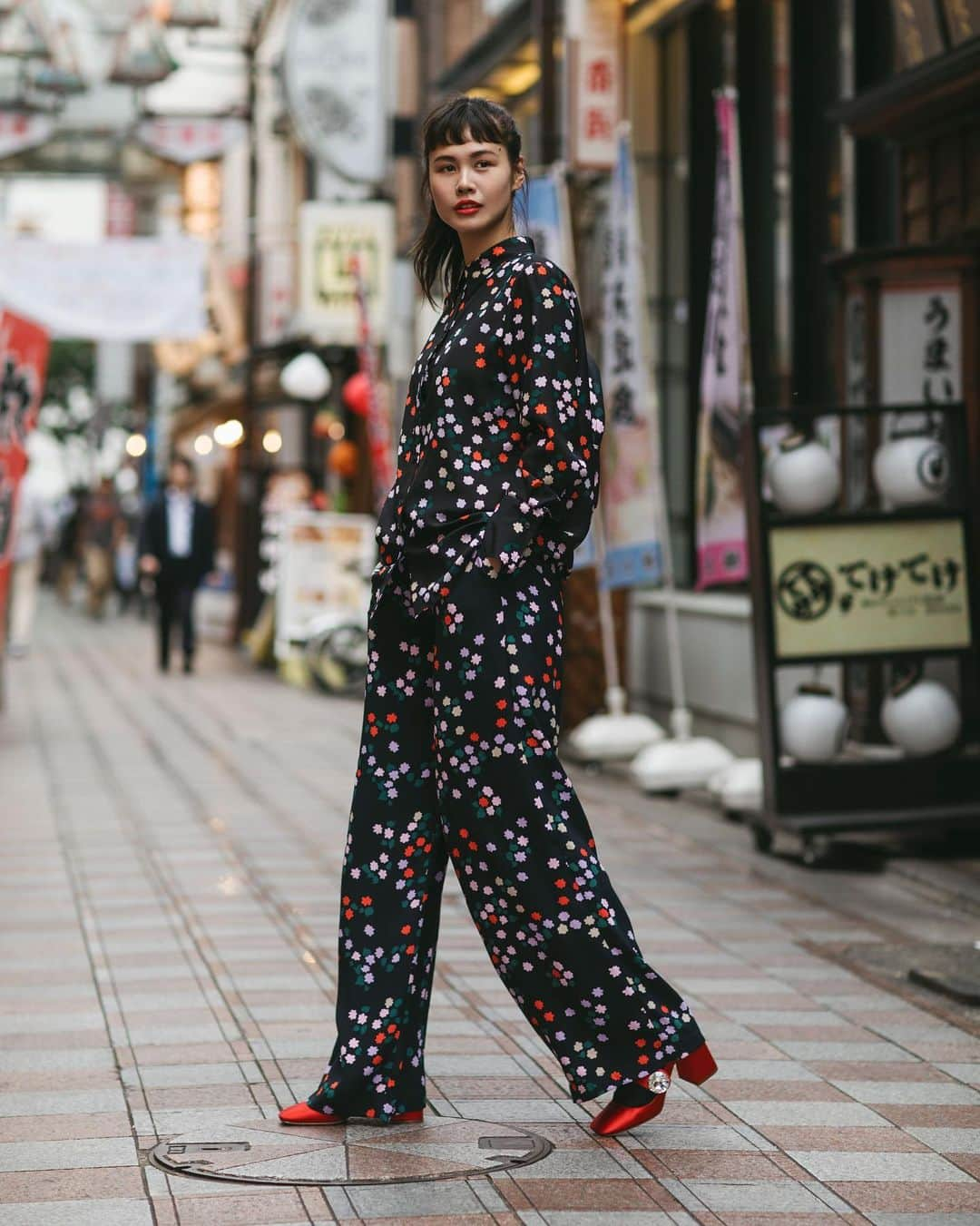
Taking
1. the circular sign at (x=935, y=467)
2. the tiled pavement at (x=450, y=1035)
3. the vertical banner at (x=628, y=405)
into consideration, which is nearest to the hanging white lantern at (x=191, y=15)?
the vertical banner at (x=628, y=405)

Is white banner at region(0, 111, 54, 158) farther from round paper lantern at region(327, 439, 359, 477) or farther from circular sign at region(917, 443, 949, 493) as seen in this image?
circular sign at region(917, 443, 949, 493)

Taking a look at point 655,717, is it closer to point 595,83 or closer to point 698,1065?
point 595,83

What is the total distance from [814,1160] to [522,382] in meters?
1.53

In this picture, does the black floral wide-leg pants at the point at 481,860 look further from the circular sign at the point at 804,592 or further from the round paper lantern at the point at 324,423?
the round paper lantern at the point at 324,423

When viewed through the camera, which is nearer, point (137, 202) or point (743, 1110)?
point (743, 1110)

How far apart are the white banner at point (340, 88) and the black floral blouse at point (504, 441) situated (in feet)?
59.6

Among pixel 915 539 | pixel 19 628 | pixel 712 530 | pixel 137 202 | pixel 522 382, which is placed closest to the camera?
pixel 522 382

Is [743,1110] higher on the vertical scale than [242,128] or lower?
lower

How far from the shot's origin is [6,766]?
37.6 feet

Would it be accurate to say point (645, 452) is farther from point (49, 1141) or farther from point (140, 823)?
point (49, 1141)

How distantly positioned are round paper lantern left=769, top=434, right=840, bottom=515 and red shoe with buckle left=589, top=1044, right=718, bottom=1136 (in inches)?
163

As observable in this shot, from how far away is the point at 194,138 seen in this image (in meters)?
27.6

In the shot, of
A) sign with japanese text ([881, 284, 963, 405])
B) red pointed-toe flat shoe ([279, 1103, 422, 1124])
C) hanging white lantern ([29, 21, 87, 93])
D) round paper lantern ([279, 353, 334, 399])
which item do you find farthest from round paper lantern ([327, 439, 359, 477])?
red pointed-toe flat shoe ([279, 1103, 422, 1124])

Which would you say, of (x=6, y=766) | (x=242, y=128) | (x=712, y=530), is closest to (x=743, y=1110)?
(x=712, y=530)
